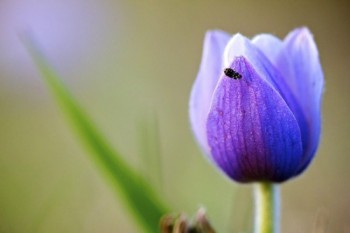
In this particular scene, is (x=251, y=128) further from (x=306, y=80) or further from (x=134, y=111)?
(x=134, y=111)

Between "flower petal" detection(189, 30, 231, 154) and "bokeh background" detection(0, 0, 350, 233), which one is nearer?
"flower petal" detection(189, 30, 231, 154)

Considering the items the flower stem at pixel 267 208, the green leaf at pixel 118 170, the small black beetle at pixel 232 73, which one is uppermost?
the small black beetle at pixel 232 73

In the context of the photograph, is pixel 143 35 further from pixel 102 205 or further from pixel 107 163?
pixel 107 163

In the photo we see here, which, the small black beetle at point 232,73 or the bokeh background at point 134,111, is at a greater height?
the small black beetle at point 232,73

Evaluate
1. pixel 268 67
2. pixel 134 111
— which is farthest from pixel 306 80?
pixel 134 111

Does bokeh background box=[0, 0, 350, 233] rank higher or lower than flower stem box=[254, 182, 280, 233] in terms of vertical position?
lower

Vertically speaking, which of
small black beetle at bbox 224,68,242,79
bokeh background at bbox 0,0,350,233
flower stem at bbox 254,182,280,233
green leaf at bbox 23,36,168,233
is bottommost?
bokeh background at bbox 0,0,350,233
